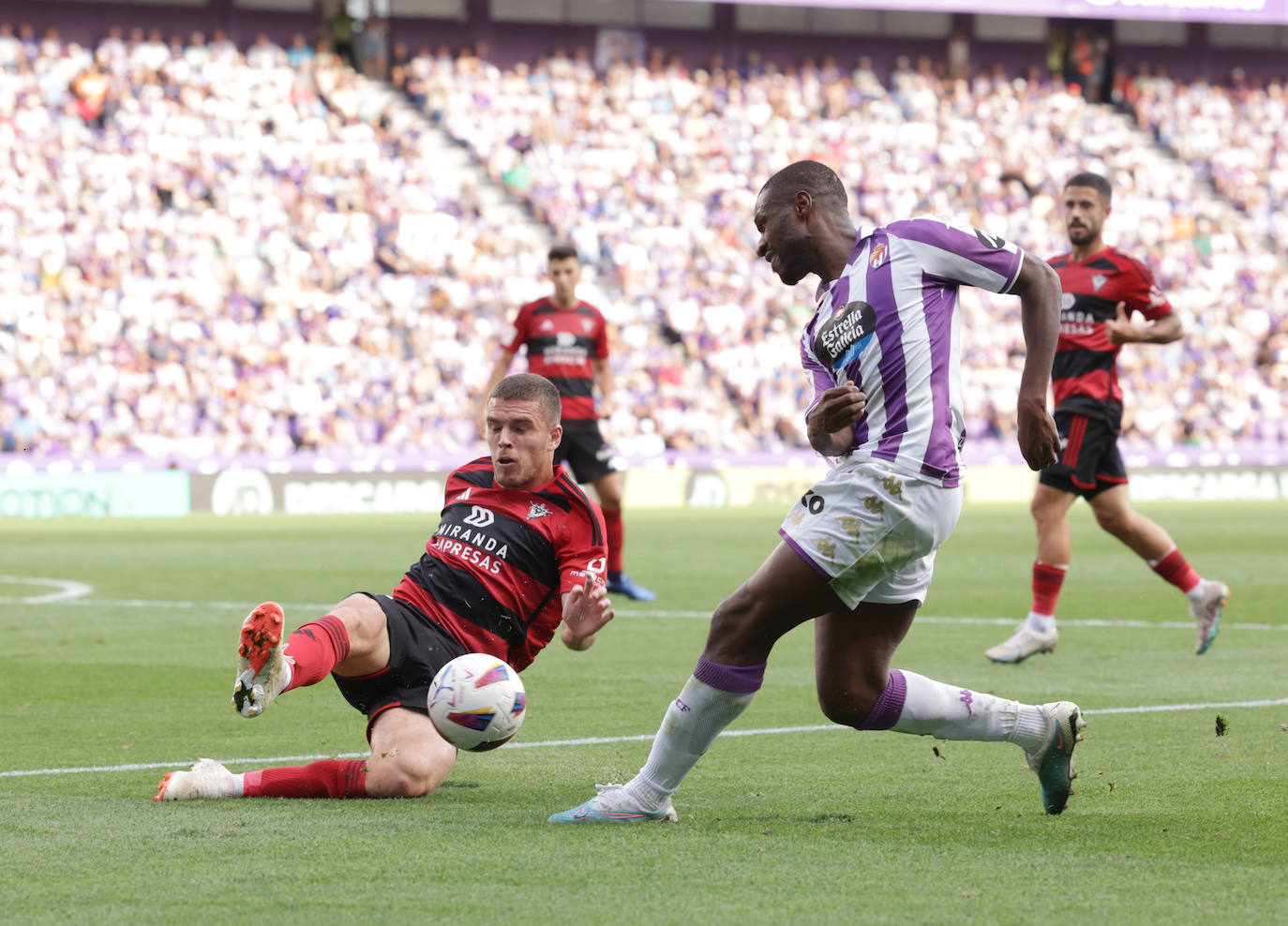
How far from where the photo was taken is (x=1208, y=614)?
881cm

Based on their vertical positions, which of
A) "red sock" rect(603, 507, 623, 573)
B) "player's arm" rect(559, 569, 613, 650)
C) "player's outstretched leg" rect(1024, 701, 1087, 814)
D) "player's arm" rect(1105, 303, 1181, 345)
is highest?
"player's arm" rect(1105, 303, 1181, 345)

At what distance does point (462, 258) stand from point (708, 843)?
80.8 ft

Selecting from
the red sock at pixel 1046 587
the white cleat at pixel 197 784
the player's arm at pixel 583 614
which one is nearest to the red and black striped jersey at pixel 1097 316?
the red sock at pixel 1046 587

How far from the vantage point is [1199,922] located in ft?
11.0

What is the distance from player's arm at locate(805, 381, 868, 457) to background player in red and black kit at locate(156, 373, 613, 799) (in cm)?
77

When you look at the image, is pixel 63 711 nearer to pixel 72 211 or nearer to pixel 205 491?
pixel 205 491

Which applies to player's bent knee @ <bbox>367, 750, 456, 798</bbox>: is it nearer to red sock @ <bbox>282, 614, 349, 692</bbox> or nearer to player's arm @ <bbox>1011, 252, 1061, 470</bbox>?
red sock @ <bbox>282, 614, 349, 692</bbox>

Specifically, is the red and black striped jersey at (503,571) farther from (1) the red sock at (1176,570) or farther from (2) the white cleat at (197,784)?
(1) the red sock at (1176,570)

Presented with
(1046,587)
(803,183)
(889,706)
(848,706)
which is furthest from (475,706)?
(1046,587)

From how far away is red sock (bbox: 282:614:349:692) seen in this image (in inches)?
184

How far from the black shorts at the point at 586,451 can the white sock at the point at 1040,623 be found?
4373mm

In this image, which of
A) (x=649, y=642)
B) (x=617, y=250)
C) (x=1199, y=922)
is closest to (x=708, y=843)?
(x=1199, y=922)

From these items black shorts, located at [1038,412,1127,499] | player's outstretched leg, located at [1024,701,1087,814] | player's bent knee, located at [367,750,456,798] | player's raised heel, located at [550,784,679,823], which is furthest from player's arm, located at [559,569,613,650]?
black shorts, located at [1038,412,1127,499]

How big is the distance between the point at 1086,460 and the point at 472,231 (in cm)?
2083
